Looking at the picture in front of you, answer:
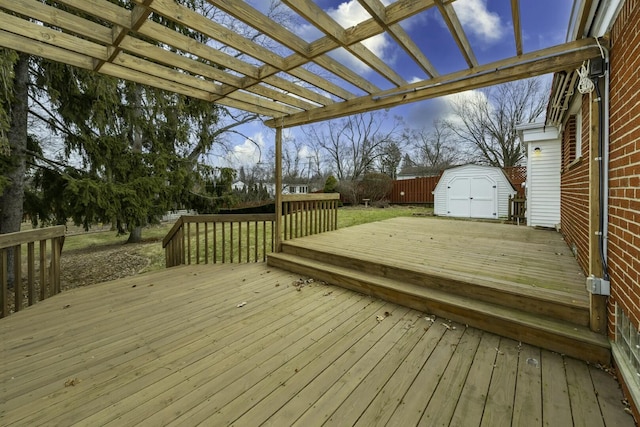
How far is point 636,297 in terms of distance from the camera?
1.51m

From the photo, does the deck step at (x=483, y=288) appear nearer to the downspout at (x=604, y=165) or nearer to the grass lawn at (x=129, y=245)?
the downspout at (x=604, y=165)

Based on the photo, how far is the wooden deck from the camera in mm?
1577

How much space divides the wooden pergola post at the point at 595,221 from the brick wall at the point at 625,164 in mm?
85

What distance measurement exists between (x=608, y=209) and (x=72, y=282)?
8.86m

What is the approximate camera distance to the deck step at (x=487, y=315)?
80.9 inches

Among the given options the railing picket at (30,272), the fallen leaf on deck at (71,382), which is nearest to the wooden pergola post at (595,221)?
the fallen leaf on deck at (71,382)

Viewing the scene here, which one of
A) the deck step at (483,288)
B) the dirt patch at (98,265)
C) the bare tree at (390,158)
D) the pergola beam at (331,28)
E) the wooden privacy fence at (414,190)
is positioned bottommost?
the dirt patch at (98,265)

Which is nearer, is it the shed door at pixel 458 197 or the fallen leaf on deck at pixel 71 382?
the fallen leaf on deck at pixel 71 382

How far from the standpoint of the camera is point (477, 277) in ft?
9.78

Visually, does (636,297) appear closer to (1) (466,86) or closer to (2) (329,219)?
(1) (466,86)

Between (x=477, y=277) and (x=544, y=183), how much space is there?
18.5 ft

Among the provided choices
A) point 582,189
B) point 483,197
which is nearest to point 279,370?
point 582,189

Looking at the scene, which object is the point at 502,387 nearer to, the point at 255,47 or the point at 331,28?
the point at 331,28

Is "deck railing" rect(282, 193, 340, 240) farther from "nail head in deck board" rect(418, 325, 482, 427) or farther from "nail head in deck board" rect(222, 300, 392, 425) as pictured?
"nail head in deck board" rect(418, 325, 482, 427)
